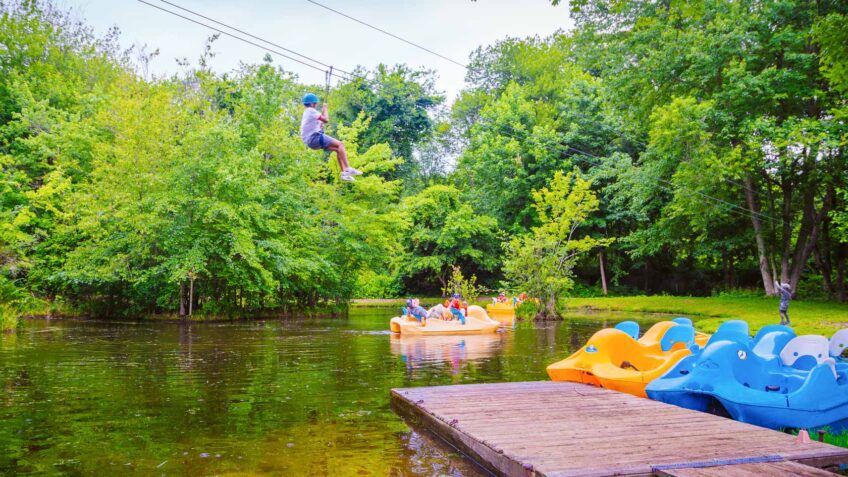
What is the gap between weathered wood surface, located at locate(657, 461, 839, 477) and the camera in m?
4.57

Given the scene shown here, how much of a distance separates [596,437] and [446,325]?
584 inches

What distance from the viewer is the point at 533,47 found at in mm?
52719

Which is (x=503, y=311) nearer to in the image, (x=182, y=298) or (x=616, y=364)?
(x=182, y=298)

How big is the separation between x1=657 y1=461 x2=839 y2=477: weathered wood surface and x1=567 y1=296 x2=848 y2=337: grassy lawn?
551 inches

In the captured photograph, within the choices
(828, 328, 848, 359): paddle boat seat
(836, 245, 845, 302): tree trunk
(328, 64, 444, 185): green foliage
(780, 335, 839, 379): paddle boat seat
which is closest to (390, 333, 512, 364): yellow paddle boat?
(780, 335, 839, 379): paddle boat seat

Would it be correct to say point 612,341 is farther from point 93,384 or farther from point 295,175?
point 295,175

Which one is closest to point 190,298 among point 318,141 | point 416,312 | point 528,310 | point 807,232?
point 416,312

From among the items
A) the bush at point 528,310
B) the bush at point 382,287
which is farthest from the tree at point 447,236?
the bush at point 528,310

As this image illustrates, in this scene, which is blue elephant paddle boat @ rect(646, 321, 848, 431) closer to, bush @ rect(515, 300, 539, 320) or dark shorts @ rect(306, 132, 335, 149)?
dark shorts @ rect(306, 132, 335, 149)

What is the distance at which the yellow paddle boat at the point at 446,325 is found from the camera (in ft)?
63.7

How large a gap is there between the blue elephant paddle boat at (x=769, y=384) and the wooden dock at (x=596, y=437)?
1.94 ft

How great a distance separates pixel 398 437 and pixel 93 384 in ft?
18.6

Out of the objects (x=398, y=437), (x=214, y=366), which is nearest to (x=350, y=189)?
(x=214, y=366)

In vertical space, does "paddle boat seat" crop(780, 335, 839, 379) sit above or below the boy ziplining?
below
